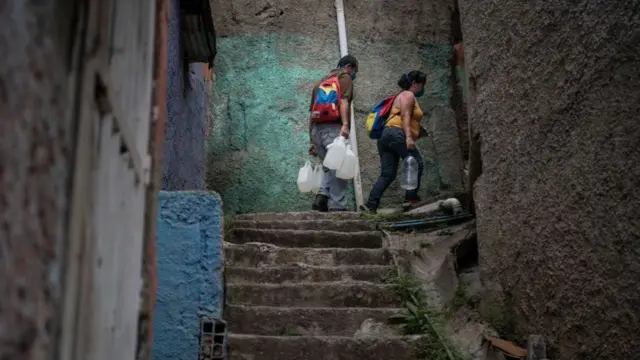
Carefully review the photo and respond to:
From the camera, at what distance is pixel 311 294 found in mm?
4121

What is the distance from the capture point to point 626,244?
225cm

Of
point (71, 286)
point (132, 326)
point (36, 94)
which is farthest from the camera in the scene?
point (132, 326)

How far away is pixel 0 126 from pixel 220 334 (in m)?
2.62

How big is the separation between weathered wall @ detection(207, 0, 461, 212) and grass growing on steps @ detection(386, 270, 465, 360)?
11.1ft

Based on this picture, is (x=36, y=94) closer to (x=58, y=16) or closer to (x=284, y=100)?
(x=58, y=16)

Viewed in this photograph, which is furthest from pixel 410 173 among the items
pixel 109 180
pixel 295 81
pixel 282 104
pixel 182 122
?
pixel 109 180

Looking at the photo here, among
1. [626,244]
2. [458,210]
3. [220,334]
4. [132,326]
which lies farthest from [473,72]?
[132,326]

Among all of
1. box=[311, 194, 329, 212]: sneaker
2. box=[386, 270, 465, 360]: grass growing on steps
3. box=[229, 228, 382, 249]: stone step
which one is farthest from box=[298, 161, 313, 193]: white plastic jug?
box=[386, 270, 465, 360]: grass growing on steps

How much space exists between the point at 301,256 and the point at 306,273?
31 cm

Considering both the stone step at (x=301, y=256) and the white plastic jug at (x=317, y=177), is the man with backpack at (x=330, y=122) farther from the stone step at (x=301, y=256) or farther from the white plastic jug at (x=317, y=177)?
the stone step at (x=301, y=256)

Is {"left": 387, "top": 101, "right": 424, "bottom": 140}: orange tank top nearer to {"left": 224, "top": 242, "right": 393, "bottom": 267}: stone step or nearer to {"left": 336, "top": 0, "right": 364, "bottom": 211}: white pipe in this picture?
{"left": 336, "top": 0, "right": 364, "bottom": 211}: white pipe

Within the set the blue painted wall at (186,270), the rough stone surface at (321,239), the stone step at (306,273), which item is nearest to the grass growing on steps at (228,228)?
the rough stone surface at (321,239)

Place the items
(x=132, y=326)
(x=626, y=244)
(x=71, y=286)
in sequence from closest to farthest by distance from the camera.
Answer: (x=71, y=286), (x=132, y=326), (x=626, y=244)

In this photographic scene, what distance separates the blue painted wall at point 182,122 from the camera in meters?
4.75
